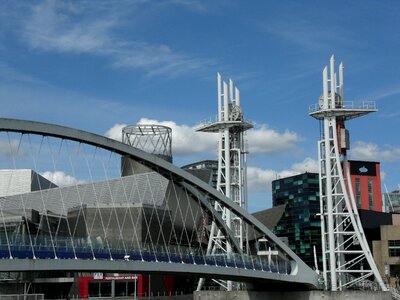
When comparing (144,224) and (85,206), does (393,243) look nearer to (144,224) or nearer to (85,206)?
(144,224)

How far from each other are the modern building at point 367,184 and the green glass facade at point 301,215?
9.71 metres

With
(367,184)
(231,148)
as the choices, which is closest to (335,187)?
(231,148)

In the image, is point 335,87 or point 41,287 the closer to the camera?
point 335,87

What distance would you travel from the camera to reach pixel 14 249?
35.8 meters

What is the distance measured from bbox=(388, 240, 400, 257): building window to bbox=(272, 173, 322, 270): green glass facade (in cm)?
4819

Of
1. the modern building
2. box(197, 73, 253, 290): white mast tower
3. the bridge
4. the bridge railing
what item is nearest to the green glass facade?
the modern building

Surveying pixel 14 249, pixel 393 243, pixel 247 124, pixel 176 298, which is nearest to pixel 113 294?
pixel 176 298

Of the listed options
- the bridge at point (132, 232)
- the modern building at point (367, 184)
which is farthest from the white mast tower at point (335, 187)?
the modern building at point (367, 184)

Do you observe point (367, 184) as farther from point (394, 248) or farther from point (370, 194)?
point (394, 248)

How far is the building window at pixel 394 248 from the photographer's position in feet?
267

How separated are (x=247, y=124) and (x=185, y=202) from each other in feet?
74.5

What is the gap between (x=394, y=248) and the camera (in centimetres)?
8162

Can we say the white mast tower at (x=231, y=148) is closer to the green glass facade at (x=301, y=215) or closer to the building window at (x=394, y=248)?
the building window at (x=394, y=248)

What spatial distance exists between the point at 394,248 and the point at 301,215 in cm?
5907
